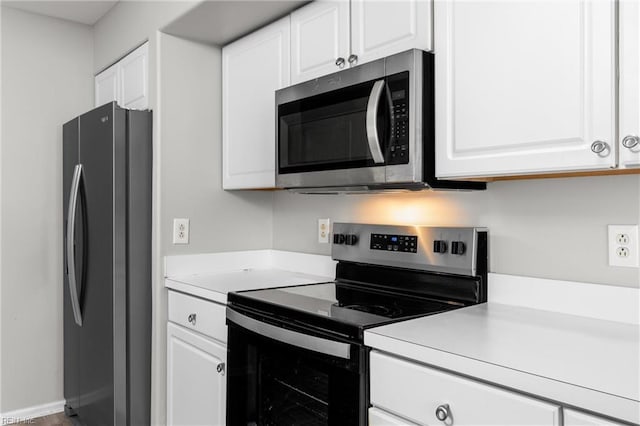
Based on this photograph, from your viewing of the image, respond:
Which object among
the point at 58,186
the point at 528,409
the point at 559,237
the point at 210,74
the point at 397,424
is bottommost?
the point at 397,424

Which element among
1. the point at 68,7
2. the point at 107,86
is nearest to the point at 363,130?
the point at 107,86

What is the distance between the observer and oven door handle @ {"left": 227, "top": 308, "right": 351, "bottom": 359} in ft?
4.62

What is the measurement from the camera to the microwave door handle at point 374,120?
1618 mm

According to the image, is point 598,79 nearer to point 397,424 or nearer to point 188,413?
point 397,424

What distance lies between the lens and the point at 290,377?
1635 mm

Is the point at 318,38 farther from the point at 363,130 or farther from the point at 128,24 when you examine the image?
the point at 128,24

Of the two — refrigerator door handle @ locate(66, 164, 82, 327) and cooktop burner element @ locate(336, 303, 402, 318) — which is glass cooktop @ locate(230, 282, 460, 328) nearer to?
cooktop burner element @ locate(336, 303, 402, 318)

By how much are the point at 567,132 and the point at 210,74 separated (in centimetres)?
178

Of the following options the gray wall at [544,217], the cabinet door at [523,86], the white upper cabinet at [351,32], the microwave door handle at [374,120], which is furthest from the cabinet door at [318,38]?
the gray wall at [544,217]

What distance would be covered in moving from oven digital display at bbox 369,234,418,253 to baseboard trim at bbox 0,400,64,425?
2.23 meters

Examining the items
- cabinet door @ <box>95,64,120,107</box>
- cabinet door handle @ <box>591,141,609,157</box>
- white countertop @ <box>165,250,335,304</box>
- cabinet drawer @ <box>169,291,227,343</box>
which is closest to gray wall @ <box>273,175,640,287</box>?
cabinet door handle @ <box>591,141,609,157</box>

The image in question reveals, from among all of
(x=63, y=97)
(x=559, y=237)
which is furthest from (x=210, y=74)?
(x=559, y=237)

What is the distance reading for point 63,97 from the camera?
10.2 ft

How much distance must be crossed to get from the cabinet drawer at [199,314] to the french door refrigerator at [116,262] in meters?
0.20
